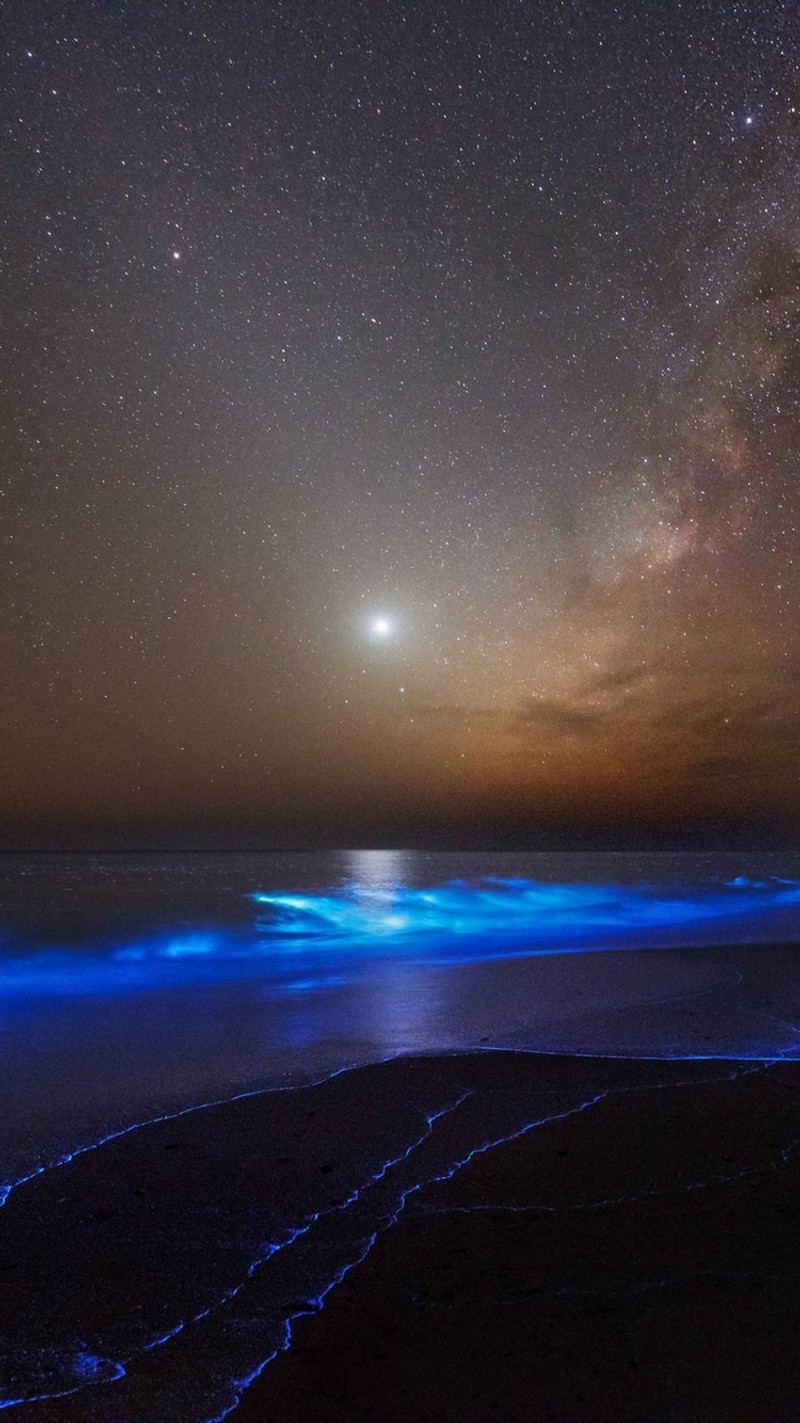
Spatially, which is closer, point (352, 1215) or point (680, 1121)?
point (352, 1215)

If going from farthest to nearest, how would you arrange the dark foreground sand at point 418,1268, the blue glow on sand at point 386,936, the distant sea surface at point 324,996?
1. the blue glow on sand at point 386,936
2. the distant sea surface at point 324,996
3. the dark foreground sand at point 418,1268

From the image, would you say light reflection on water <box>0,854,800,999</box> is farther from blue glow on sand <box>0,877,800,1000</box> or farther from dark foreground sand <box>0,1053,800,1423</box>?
dark foreground sand <box>0,1053,800,1423</box>

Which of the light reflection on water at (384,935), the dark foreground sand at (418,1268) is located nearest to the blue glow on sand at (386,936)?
the light reflection on water at (384,935)

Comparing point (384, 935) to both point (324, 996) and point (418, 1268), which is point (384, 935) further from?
point (418, 1268)

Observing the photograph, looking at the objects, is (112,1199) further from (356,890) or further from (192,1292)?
(356,890)

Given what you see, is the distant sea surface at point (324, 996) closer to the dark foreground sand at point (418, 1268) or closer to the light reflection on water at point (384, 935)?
the light reflection on water at point (384, 935)


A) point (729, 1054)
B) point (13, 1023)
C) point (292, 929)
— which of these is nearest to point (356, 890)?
point (292, 929)

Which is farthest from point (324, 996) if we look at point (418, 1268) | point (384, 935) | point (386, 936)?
Answer: point (384, 935)
